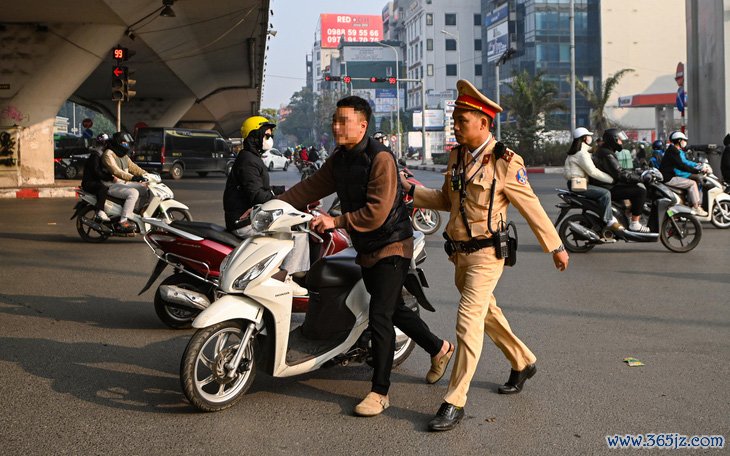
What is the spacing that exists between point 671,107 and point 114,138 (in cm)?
5272

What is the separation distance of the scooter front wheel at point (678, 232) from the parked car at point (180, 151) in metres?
25.9

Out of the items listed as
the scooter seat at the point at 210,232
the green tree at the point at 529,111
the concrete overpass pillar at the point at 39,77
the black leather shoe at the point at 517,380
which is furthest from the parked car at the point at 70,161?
the black leather shoe at the point at 517,380

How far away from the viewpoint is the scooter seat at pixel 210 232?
275 inches

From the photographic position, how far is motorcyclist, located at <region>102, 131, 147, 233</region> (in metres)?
13.0

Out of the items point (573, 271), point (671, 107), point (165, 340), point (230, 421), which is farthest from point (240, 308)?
point (671, 107)

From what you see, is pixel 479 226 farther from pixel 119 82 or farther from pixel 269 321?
pixel 119 82

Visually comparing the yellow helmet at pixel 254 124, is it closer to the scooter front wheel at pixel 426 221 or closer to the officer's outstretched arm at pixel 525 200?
the officer's outstretched arm at pixel 525 200

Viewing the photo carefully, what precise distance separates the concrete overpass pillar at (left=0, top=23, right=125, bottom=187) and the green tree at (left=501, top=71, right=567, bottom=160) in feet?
79.8

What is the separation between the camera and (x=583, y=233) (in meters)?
11.7

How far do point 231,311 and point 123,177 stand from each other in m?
8.80

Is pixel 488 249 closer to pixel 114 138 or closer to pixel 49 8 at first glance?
pixel 114 138

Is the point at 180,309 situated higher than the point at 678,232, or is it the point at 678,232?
the point at 678,232

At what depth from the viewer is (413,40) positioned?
397 ft

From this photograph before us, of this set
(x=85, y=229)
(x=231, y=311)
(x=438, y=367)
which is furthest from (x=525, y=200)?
(x=85, y=229)
